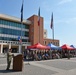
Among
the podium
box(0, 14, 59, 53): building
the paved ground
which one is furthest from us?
box(0, 14, 59, 53): building

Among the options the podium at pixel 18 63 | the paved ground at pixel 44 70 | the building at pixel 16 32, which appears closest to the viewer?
the paved ground at pixel 44 70

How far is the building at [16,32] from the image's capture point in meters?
64.0

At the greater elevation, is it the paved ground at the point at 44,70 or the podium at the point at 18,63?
the podium at the point at 18,63

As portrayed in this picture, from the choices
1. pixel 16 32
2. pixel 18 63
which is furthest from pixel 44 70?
pixel 16 32

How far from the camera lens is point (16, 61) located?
12.2 m

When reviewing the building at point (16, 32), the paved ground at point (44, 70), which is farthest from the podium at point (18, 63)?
the building at point (16, 32)

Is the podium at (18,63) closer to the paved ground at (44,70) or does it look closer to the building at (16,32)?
the paved ground at (44,70)

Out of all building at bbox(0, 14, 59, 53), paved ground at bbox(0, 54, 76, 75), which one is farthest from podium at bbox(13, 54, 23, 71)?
building at bbox(0, 14, 59, 53)

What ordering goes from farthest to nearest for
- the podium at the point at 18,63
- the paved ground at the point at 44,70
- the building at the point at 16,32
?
the building at the point at 16,32
the podium at the point at 18,63
the paved ground at the point at 44,70

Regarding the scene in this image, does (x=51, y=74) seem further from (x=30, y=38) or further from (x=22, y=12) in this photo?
(x=30, y=38)

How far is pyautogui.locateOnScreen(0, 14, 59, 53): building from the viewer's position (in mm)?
64019

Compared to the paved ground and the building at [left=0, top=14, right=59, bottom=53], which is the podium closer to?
the paved ground

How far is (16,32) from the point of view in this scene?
68562 millimetres

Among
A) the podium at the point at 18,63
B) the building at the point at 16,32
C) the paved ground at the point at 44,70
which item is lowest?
the paved ground at the point at 44,70
